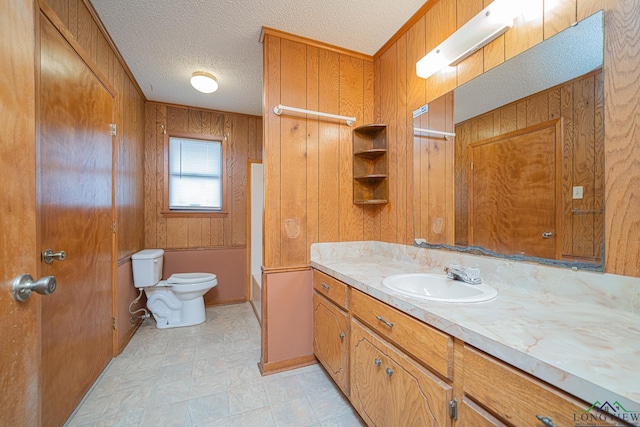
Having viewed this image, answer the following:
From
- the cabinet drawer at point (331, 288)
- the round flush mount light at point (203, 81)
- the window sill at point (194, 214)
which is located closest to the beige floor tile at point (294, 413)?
the cabinet drawer at point (331, 288)

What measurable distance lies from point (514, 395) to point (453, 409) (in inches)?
9.9

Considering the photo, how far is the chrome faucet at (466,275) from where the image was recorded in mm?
1254

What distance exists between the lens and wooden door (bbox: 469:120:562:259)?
108 centimetres

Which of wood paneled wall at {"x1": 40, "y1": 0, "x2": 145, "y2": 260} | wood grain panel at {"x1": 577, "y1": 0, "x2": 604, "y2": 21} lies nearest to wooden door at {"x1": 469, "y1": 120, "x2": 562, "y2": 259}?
wood grain panel at {"x1": 577, "y1": 0, "x2": 604, "y2": 21}

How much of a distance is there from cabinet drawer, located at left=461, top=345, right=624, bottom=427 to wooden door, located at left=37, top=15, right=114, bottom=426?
6.04 feet

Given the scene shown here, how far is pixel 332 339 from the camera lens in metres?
1.71

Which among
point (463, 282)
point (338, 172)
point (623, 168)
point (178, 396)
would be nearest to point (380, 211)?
point (338, 172)

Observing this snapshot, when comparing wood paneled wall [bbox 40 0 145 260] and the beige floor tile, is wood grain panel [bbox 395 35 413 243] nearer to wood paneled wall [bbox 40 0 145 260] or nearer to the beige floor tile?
the beige floor tile

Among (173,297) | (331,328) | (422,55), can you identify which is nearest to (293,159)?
(422,55)

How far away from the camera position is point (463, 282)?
1.29 metres

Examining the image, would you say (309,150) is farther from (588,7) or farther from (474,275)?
(588,7)

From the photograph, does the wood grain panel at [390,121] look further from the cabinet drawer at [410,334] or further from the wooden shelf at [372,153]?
the cabinet drawer at [410,334]

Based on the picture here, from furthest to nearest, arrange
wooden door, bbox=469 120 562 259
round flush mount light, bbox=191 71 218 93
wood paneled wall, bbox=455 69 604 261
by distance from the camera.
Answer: round flush mount light, bbox=191 71 218 93
wooden door, bbox=469 120 562 259
wood paneled wall, bbox=455 69 604 261

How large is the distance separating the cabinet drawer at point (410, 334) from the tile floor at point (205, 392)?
0.71 m
